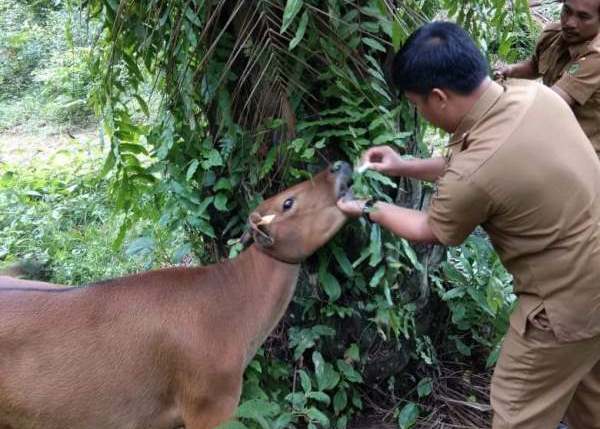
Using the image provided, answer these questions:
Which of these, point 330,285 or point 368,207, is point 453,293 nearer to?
point 330,285

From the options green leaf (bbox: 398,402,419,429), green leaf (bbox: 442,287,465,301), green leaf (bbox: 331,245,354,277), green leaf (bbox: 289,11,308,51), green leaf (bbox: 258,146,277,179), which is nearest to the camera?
green leaf (bbox: 289,11,308,51)

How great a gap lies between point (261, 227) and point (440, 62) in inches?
57.7

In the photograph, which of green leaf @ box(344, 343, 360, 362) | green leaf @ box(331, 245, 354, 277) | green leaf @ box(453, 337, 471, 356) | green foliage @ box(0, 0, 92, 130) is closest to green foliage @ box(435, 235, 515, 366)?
green leaf @ box(453, 337, 471, 356)

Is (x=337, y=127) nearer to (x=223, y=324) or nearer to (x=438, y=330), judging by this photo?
(x=223, y=324)

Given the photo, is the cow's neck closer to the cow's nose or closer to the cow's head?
the cow's head

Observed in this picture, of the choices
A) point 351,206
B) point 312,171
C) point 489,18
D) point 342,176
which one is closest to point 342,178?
point 342,176

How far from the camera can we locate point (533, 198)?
304 centimetres

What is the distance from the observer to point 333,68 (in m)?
3.91

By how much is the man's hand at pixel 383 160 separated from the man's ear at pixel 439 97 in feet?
2.23

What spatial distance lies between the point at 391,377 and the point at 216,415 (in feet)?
4.85

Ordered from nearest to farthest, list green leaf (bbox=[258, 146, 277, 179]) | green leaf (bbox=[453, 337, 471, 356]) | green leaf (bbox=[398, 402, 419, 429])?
green leaf (bbox=[258, 146, 277, 179]) → green leaf (bbox=[398, 402, 419, 429]) → green leaf (bbox=[453, 337, 471, 356])

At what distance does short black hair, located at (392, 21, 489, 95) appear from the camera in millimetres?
3090

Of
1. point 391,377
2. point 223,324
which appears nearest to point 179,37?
point 223,324

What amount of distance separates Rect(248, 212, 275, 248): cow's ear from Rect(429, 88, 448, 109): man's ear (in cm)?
124
